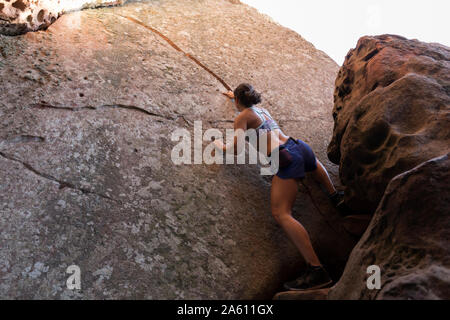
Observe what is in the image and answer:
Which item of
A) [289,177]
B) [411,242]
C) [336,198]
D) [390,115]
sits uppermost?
[390,115]

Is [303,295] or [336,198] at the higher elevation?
[336,198]

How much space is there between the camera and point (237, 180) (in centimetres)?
327

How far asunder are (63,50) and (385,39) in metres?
2.78

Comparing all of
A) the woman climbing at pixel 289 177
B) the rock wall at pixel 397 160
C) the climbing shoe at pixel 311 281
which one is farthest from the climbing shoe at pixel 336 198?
the climbing shoe at pixel 311 281

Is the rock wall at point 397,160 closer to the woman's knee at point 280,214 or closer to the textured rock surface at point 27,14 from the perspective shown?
the woman's knee at point 280,214

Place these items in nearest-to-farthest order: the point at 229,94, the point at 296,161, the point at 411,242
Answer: the point at 411,242 → the point at 296,161 → the point at 229,94

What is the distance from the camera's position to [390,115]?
269cm

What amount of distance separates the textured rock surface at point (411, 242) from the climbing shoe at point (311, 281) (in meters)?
0.46

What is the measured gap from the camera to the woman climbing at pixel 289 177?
273 centimetres

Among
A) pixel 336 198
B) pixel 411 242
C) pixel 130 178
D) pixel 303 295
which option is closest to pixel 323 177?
pixel 336 198

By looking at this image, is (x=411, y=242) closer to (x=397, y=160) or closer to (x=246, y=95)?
(x=397, y=160)
